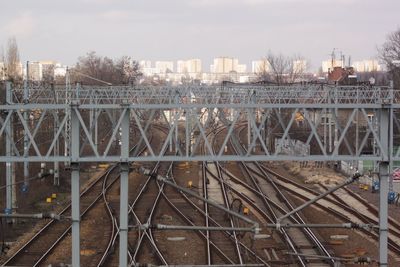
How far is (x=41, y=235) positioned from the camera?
15.4 meters

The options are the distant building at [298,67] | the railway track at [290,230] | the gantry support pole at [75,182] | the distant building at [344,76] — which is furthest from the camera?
the distant building at [298,67]

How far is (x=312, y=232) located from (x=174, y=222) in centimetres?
383

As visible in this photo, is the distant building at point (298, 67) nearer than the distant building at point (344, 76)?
No

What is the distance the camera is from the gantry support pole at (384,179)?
899 centimetres

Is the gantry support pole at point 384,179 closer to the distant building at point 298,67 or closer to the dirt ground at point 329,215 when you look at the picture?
the dirt ground at point 329,215

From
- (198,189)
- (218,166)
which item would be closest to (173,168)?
(218,166)

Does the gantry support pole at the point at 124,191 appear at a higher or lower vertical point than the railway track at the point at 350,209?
higher

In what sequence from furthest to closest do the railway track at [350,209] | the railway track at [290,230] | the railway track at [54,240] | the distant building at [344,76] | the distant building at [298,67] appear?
the distant building at [298,67], the distant building at [344,76], the railway track at [350,209], the railway track at [290,230], the railway track at [54,240]

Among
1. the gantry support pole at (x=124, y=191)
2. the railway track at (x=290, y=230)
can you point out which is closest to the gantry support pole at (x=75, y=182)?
the gantry support pole at (x=124, y=191)

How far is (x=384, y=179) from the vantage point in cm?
914

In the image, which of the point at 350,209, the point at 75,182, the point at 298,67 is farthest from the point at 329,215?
the point at 298,67

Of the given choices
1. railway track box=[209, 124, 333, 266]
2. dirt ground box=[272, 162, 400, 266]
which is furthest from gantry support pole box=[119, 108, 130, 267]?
dirt ground box=[272, 162, 400, 266]

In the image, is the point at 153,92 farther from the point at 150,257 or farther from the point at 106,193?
the point at 150,257

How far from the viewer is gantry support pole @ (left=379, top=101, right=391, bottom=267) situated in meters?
8.99
